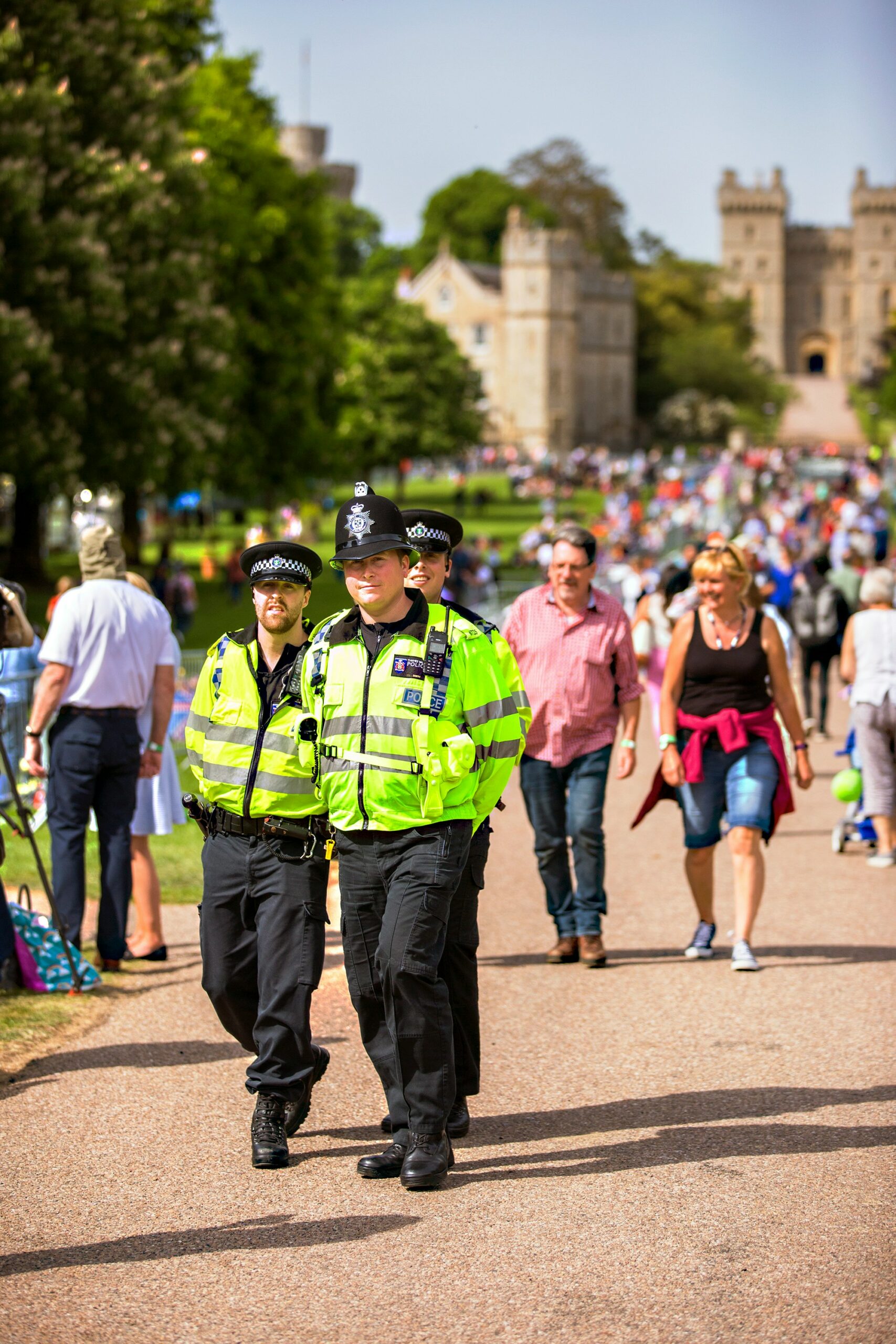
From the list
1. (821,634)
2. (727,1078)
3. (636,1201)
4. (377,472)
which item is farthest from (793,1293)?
(377,472)

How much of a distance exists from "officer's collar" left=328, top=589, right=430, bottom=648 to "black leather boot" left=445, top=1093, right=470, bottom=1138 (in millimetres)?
1503

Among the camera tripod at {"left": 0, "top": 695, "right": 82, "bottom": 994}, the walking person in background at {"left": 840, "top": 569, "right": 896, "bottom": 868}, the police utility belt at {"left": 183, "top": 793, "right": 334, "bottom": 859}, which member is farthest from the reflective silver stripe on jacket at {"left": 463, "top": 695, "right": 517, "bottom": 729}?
the walking person in background at {"left": 840, "top": 569, "right": 896, "bottom": 868}

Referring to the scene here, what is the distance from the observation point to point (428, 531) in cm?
631

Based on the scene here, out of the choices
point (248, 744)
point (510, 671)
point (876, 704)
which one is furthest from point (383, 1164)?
point (876, 704)

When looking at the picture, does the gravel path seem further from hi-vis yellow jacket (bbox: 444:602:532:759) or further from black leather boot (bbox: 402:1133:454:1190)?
hi-vis yellow jacket (bbox: 444:602:532:759)

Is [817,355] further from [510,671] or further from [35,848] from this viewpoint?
[510,671]

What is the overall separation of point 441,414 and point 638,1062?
77.2m

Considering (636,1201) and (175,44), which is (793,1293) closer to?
(636,1201)

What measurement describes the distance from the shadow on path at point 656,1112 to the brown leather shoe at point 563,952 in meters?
2.11

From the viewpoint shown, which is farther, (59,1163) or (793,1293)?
(59,1163)

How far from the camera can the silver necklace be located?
26.3 feet

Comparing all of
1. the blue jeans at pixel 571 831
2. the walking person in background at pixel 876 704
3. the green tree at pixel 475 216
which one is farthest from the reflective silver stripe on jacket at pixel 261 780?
the green tree at pixel 475 216

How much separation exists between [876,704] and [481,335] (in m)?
113

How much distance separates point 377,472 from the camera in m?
92.1
